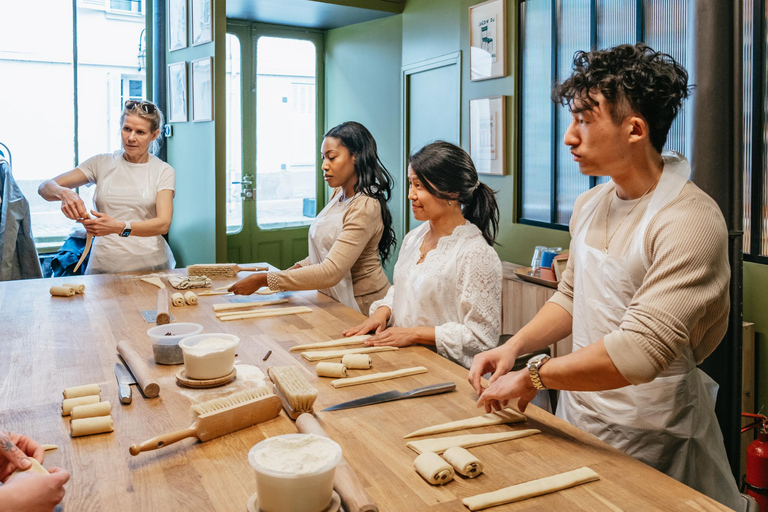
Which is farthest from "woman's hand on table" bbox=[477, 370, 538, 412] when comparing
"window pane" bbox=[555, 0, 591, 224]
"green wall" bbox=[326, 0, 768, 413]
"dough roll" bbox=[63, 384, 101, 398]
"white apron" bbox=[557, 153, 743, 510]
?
"window pane" bbox=[555, 0, 591, 224]

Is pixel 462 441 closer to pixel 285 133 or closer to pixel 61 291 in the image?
pixel 61 291

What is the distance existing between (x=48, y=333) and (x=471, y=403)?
5.21 feet

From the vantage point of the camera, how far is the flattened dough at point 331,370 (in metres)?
1.90

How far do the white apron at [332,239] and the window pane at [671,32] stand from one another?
5.93 feet

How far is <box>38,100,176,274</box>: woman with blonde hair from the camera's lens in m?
3.92

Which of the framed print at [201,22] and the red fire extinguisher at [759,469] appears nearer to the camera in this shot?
the red fire extinguisher at [759,469]

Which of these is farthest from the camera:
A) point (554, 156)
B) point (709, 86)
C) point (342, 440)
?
point (554, 156)

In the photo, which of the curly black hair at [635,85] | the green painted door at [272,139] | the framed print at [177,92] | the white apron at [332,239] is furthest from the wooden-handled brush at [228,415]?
the green painted door at [272,139]

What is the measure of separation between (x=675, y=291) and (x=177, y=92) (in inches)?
203

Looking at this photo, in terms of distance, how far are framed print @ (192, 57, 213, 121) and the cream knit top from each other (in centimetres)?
406

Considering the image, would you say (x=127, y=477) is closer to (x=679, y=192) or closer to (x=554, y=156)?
(x=679, y=192)

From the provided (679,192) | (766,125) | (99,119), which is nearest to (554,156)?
(766,125)

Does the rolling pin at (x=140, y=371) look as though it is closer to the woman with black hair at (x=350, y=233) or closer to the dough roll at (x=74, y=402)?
the dough roll at (x=74, y=402)

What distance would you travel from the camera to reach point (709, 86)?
6.79 ft
